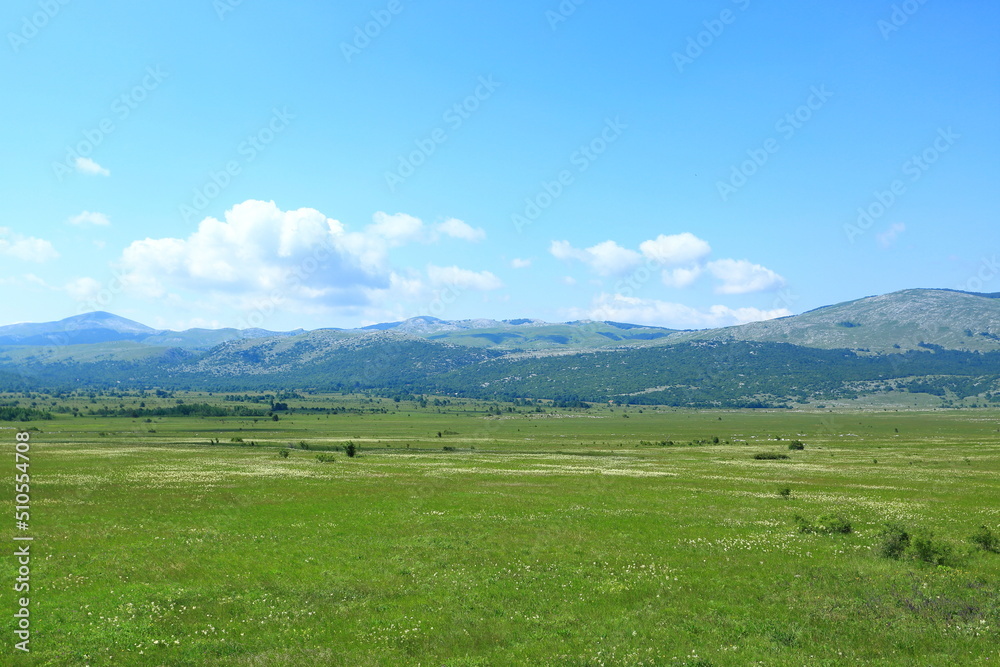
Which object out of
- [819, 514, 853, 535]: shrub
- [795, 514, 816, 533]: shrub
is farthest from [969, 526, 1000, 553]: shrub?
[795, 514, 816, 533]: shrub

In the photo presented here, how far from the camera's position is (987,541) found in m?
28.8

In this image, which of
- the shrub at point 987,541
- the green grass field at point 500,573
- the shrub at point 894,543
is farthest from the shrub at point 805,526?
the shrub at point 987,541

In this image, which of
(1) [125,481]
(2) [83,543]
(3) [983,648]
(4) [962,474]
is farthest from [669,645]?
(4) [962,474]

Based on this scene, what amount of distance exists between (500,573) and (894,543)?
18.6 m

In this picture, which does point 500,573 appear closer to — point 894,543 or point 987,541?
point 894,543

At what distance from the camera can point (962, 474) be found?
61.2 metres

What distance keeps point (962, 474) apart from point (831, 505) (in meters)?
30.2

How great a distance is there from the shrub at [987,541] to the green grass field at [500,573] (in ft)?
1.84

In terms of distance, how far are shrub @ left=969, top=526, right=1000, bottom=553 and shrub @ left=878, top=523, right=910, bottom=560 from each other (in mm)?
3835

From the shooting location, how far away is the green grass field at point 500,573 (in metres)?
17.7

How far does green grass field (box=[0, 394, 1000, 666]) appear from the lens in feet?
58.0

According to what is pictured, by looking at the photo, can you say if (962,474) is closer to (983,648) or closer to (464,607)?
(983,648)

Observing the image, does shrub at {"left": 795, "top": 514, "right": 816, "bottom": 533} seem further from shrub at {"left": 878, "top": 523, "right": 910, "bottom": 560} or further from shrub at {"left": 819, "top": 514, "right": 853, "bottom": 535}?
shrub at {"left": 878, "top": 523, "right": 910, "bottom": 560}

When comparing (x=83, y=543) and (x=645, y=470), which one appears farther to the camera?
(x=645, y=470)
